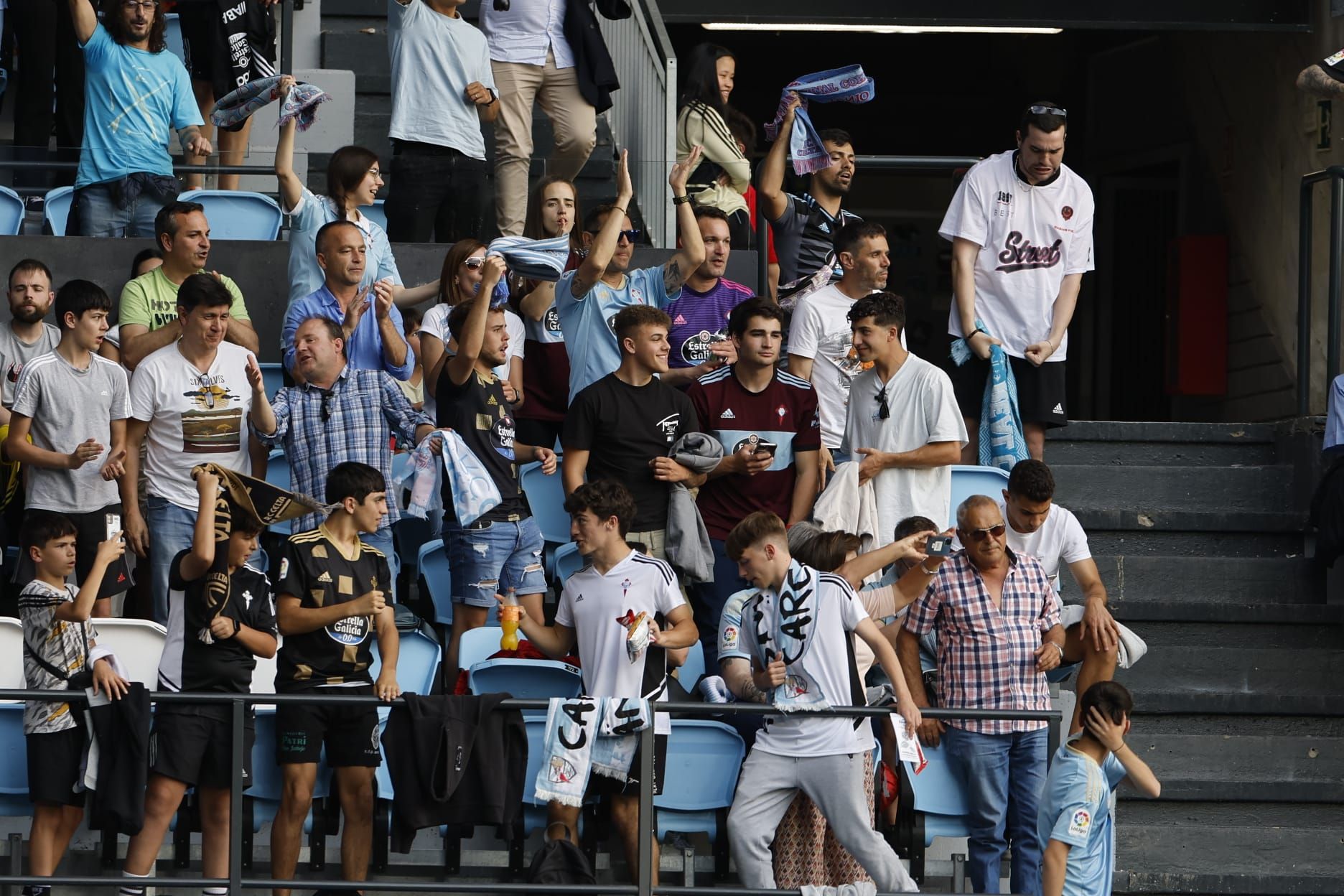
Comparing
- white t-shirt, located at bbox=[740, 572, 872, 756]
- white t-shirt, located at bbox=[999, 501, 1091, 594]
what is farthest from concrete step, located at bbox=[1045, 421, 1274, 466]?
white t-shirt, located at bbox=[740, 572, 872, 756]

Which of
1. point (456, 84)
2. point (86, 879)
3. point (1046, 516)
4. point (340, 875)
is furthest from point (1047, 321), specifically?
point (86, 879)

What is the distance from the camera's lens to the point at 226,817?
7.11 metres

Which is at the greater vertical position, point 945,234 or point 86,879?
point 945,234

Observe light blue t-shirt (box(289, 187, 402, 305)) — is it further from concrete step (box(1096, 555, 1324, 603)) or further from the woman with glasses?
concrete step (box(1096, 555, 1324, 603))

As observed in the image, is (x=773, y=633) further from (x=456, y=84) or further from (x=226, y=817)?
(x=456, y=84)

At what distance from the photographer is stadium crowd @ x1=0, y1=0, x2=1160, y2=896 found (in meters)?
7.11

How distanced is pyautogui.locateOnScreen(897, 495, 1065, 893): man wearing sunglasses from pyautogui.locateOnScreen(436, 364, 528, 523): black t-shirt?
1.85 meters

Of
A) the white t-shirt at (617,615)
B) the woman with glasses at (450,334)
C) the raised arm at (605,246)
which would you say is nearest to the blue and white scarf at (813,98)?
the raised arm at (605,246)

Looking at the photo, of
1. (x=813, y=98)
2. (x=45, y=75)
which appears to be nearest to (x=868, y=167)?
(x=813, y=98)

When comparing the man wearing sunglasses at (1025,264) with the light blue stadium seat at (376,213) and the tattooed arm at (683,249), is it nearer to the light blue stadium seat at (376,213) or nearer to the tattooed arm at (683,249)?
the tattooed arm at (683,249)

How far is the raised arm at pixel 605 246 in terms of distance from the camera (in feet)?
29.9

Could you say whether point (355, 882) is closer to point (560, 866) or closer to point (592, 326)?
point (560, 866)

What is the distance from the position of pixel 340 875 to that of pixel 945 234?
444cm

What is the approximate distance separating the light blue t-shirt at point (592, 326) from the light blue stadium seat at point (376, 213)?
1857 mm
